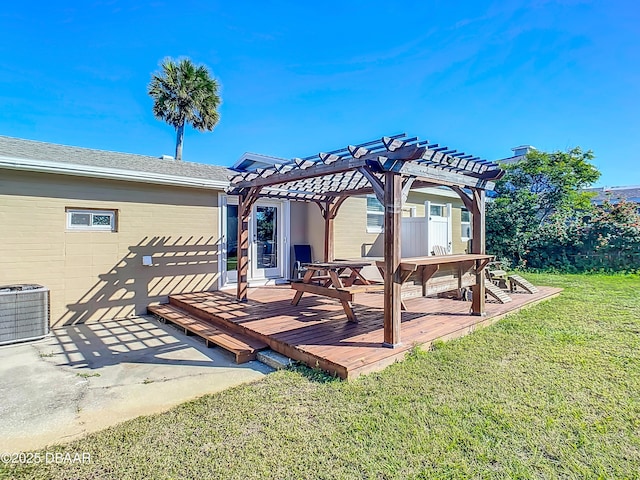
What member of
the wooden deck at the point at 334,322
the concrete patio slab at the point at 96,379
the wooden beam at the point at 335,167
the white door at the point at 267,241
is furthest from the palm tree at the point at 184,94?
the concrete patio slab at the point at 96,379

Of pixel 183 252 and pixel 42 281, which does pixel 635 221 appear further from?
pixel 42 281

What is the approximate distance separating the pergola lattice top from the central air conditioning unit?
333cm

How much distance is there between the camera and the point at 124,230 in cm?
631

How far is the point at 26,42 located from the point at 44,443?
13178 millimetres

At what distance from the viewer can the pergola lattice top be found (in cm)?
384

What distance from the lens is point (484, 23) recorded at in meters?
8.20

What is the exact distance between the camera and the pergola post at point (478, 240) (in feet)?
18.2

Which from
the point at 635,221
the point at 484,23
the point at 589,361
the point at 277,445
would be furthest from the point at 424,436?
the point at 635,221

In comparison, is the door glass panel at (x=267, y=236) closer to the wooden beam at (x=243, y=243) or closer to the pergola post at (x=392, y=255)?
the wooden beam at (x=243, y=243)

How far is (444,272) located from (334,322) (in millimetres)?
1751

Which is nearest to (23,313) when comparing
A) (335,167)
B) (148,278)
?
(148,278)

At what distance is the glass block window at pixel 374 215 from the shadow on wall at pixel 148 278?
14.7ft

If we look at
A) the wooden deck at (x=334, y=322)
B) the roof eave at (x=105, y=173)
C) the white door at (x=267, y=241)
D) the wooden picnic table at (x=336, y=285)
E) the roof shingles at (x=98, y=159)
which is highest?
the roof shingles at (x=98, y=159)

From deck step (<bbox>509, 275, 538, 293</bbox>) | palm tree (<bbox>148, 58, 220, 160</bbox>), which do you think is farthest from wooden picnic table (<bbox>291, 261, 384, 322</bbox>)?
palm tree (<bbox>148, 58, 220, 160</bbox>)
